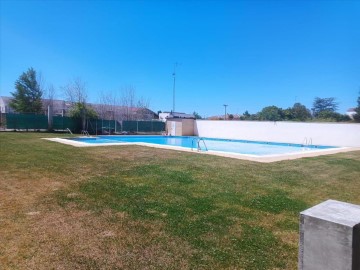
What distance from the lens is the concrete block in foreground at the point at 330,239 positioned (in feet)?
5.59

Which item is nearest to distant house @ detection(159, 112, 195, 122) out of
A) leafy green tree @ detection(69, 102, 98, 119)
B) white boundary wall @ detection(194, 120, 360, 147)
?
white boundary wall @ detection(194, 120, 360, 147)

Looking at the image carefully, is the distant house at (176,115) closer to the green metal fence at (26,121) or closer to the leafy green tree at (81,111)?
the leafy green tree at (81,111)

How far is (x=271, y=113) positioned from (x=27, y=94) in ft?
126

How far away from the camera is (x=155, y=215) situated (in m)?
4.09

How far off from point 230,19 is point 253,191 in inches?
777

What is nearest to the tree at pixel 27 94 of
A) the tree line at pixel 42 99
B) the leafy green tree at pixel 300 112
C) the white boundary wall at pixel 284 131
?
the tree line at pixel 42 99

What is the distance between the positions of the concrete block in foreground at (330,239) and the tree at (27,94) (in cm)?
3811

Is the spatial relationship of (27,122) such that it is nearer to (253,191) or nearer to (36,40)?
(36,40)

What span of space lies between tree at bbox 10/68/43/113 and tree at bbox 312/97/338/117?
2157 inches

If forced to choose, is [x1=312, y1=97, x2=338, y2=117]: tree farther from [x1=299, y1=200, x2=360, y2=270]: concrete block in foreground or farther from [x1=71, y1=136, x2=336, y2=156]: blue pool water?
[x1=299, y1=200, x2=360, y2=270]: concrete block in foreground

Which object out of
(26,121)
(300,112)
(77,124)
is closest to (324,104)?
(300,112)

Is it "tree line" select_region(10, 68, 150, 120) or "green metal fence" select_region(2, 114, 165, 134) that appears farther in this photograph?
"tree line" select_region(10, 68, 150, 120)

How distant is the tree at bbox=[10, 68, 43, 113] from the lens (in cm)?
3438

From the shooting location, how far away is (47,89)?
3491 centimetres
